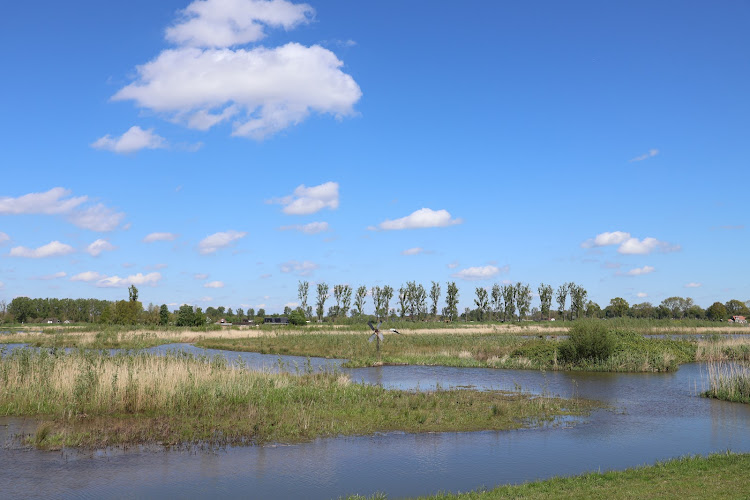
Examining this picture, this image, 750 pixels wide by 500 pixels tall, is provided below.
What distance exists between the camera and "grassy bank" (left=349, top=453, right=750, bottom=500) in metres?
9.73

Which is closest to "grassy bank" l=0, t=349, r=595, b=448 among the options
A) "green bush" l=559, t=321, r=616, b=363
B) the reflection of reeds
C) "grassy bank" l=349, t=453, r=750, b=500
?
"grassy bank" l=349, t=453, r=750, b=500

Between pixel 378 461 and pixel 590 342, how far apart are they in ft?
82.0

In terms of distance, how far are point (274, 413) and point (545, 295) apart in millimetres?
133857

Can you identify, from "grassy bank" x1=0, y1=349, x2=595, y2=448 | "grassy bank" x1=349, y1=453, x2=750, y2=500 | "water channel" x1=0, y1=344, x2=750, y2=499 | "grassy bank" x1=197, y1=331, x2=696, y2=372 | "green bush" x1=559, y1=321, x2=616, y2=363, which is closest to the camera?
"grassy bank" x1=349, y1=453, x2=750, y2=500

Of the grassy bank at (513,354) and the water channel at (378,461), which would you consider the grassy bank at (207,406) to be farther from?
the grassy bank at (513,354)

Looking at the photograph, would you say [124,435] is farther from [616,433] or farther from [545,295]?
[545,295]

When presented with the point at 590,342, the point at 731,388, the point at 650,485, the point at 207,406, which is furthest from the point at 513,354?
the point at 650,485

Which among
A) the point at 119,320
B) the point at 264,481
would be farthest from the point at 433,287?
the point at 264,481

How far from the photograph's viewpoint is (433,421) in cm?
1772

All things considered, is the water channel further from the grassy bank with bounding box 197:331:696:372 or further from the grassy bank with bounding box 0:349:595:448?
the grassy bank with bounding box 197:331:696:372

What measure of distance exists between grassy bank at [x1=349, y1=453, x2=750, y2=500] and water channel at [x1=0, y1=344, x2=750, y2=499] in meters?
1.20

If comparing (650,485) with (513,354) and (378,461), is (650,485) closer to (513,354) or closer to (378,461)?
(378,461)

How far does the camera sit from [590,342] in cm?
3456

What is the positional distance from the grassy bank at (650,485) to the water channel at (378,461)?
1203 millimetres
